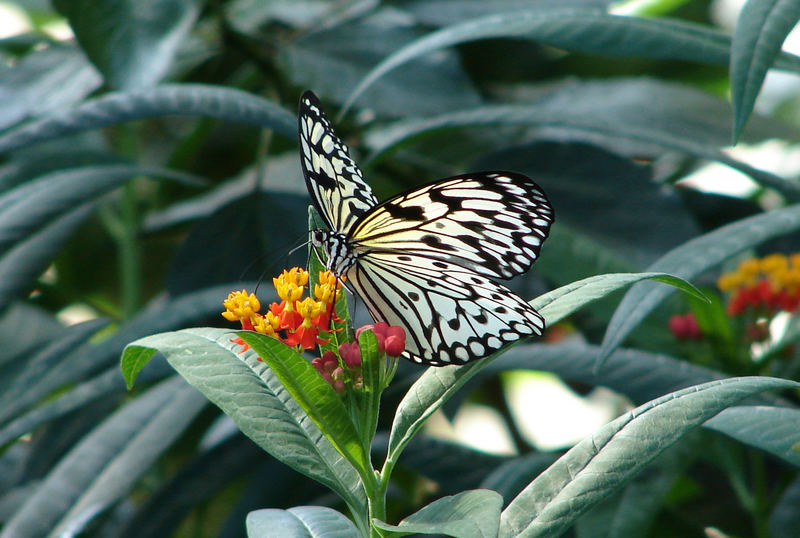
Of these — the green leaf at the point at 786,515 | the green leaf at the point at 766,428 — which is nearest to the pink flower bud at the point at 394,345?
the green leaf at the point at 766,428

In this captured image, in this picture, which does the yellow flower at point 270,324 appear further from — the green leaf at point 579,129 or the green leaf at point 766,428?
the green leaf at point 579,129

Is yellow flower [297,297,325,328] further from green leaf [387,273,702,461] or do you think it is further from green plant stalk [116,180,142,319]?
green plant stalk [116,180,142,319]

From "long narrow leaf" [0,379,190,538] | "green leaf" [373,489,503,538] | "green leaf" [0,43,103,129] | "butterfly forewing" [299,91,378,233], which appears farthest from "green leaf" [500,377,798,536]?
"green leaf" [0,43,103,129]

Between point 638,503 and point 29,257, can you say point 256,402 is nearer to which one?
point 638,503

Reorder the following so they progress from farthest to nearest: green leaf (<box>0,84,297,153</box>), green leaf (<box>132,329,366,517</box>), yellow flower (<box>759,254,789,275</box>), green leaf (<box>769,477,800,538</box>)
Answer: yellow flower (<box>759,254,789,275</box>)
green leaf (<box>0,84,297,153</box>)
green leaf (<box>769,477,800,538</box>)
green leaf (<box>132,329,366,517</box>)

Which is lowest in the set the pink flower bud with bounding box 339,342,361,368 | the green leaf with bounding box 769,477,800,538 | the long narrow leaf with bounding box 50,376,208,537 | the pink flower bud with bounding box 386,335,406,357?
the green leaf with bounding box 769,477,800,538

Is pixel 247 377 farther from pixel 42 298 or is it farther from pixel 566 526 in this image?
pixel 42 298
